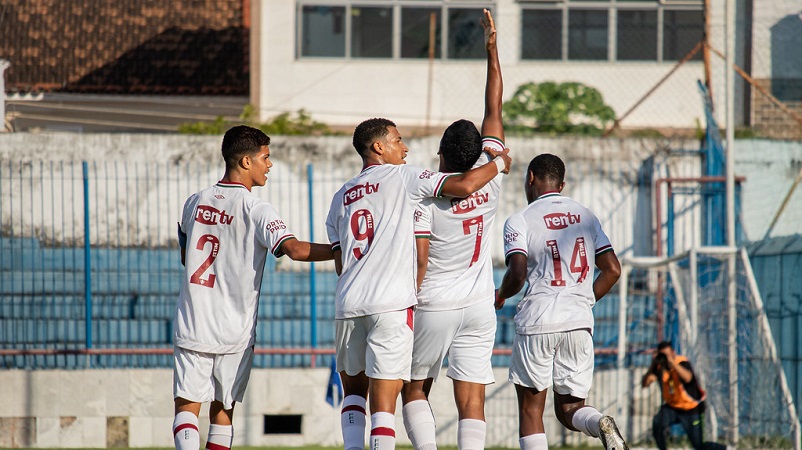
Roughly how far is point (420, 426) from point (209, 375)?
4.34ft

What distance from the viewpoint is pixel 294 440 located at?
12.7m

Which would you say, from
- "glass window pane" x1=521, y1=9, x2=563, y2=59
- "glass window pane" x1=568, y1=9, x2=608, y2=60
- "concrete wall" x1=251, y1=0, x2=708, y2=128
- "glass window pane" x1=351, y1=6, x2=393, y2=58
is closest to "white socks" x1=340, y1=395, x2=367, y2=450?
"concrete wall" x1=251, y1=0, x2=708, y2=128

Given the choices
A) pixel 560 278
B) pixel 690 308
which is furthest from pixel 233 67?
pixel 560 278

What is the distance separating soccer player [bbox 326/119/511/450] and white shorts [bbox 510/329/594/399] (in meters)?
1.19

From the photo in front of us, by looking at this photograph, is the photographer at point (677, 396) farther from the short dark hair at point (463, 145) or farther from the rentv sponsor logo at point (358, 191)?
the rentv sponsor logo at point (358, 191)

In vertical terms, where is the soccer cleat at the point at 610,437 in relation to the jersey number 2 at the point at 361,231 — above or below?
below

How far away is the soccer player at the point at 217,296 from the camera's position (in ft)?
21.6

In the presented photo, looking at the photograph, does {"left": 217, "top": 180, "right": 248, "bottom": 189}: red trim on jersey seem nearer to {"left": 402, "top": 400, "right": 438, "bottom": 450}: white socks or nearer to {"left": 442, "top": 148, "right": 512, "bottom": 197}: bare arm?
{"left": 442, "top": 148, "right": 512, "bottom": 197}: bare arm

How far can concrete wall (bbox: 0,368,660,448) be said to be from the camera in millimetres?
12469

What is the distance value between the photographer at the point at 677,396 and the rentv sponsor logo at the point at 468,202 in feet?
16.5

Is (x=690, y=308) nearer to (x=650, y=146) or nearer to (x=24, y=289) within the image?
(x=650, y=146)

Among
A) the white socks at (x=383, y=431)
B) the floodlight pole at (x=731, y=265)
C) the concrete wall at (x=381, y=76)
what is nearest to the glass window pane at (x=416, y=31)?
the concrete wall at (x=381, y=76)

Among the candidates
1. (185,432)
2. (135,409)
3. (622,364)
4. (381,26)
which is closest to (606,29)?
(381,26)

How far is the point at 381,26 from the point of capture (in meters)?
20.3
